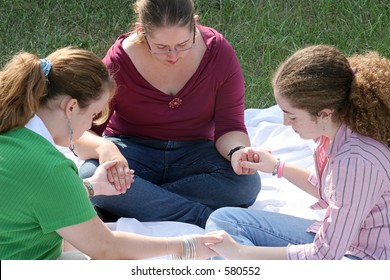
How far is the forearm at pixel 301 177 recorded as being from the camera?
2.94 metres

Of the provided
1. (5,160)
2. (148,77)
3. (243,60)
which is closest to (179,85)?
(148,77)

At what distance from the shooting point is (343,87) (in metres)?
2.50

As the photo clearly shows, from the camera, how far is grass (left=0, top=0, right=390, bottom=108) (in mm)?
5250

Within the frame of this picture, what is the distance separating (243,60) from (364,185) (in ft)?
9.37

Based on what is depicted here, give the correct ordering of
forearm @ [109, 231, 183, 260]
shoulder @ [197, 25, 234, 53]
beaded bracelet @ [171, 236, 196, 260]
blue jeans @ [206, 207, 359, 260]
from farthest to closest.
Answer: shoulder @ [197, 25, 234, 53] → blue jeans @ [206, 207, 359, 260] → beaded bracelet @ [171, 236, 196, 260] → forearm @ [109, 231, 183, 260]

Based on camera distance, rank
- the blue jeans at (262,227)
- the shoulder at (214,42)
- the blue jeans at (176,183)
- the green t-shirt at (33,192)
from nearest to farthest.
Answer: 1. the green t-shirt at (33,192)
2. the blue jeans at (262,227)
3. the blue jeans at (176,183)
4. the shoulder at (214,42)

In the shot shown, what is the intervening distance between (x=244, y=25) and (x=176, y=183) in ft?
7.55

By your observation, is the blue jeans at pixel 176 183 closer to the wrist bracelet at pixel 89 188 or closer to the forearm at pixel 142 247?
the wrist bracelet at pixel 89 188

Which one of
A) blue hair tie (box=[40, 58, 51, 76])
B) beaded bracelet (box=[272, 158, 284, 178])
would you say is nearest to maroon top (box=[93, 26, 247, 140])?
beaded bracelet (box=[272, 158, 284, 178])

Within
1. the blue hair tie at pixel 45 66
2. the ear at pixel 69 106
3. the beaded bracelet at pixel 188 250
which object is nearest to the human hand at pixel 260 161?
the beaded bracelet at pixel 188 250

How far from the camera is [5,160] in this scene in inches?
90.0

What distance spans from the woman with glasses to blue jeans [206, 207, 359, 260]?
0.42 metres

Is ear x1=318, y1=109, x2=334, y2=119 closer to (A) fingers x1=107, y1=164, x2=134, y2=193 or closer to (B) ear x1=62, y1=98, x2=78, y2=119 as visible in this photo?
(B) ear x1=62, y1=98, x2=78, y2=119

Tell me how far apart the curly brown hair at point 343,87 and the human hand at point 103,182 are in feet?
3.02
